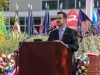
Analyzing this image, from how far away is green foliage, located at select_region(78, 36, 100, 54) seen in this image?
32.1 feet

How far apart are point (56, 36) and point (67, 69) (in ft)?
2.39

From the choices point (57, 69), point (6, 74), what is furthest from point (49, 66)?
point (6, 74)

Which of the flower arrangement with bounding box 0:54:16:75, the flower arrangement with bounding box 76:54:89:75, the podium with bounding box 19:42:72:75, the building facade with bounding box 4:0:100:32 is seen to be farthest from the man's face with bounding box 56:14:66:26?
the building facade with bounding box 4:0:100:32

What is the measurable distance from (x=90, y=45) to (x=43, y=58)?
205 inches

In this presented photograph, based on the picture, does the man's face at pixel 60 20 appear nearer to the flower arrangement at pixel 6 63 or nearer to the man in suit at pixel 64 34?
the man in suit at pixel 64 34

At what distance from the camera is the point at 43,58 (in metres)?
5.23

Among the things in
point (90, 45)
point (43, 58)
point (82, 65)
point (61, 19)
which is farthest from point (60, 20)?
point (90, 45)

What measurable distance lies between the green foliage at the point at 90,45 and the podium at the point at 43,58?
4.19 meters

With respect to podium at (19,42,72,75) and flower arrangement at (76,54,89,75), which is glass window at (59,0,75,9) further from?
podium at (19,42,72,75)

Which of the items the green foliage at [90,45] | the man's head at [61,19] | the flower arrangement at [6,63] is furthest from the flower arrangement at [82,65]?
the man's head at [61,19]

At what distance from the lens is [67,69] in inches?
219

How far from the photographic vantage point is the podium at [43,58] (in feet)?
17.0

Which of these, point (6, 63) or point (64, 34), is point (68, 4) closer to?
point (6, 63)

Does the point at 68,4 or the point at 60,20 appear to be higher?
the point at 68,4
